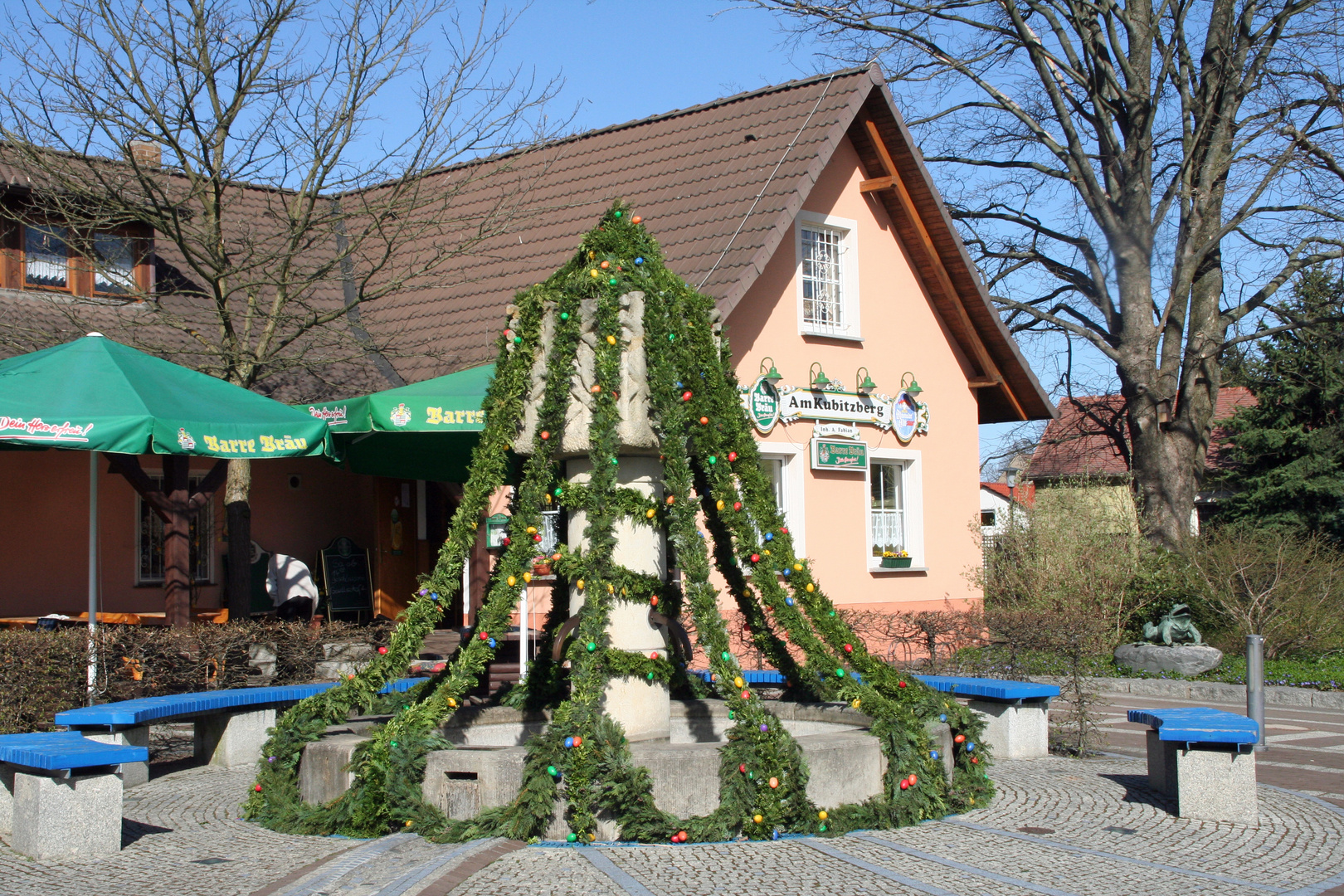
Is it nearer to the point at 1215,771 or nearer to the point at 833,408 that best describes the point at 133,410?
the point at 1215,771

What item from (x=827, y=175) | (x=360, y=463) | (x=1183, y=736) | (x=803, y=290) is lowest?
(x=1183, y=736)

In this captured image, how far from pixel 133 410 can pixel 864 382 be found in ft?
32.7

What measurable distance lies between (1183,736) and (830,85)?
11038 millimetres

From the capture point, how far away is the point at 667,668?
7.38 meters

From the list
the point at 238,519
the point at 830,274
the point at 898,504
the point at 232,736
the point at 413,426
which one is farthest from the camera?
the point at 898,504

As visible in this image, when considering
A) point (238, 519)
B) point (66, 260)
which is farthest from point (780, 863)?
point (66, 260)

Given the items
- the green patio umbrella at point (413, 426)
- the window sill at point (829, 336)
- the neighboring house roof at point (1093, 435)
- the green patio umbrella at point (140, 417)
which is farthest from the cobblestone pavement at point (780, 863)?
the neighboring house roof at point (1093, 435)

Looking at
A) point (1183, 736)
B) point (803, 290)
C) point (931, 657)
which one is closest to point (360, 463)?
point (931, 657)

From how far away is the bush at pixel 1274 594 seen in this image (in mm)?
15164

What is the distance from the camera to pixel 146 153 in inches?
674

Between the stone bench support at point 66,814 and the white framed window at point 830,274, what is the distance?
11.3 meters

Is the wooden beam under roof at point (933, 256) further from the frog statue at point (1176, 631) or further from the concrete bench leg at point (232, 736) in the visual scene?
the concrete bench leg at point (232, 736)

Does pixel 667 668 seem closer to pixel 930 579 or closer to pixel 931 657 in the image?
pixel 931 657

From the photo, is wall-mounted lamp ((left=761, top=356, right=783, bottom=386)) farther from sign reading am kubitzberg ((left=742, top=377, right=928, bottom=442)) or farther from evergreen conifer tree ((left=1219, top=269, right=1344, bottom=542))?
evergreen conifer tree ((left=1219, top=269, right=1344, bottom=542))
